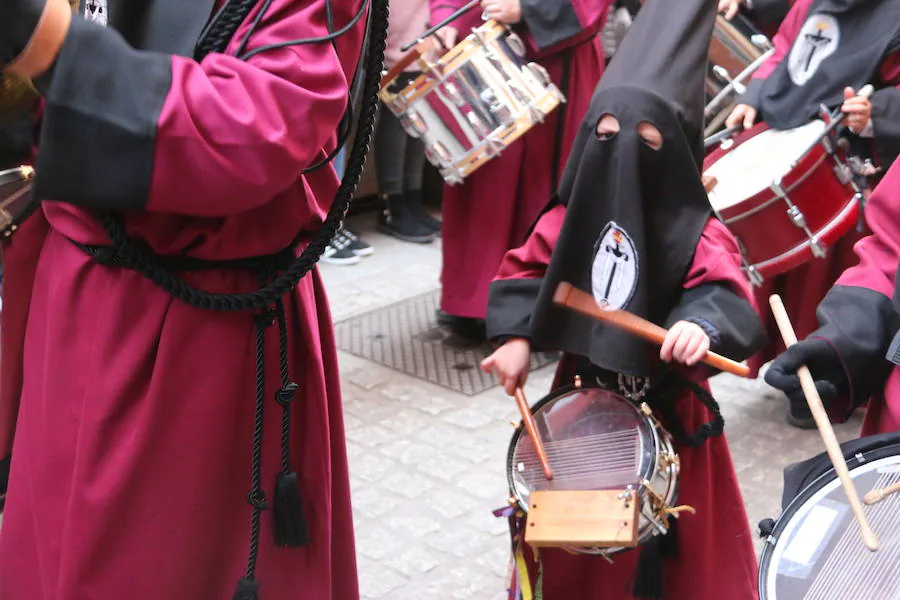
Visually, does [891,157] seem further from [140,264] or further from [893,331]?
[140,264]

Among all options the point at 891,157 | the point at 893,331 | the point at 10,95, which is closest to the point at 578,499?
the point at 893,331

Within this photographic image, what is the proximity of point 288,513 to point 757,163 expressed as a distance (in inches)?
90.7

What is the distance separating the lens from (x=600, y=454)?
2227 millimetres

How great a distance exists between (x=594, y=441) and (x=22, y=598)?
1132mm

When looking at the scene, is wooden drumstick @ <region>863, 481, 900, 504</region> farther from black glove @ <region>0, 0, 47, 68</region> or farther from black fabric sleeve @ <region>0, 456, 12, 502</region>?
black fabric sleeve @ <region>0, 456, 12, 502</region>

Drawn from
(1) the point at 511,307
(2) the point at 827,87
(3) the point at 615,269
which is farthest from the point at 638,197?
(2) the point at 827,87

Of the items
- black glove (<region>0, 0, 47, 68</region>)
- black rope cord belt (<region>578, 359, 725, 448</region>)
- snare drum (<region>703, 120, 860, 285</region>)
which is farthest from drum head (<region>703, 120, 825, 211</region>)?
black glove (<region>0, 0, 47, 68</region>)

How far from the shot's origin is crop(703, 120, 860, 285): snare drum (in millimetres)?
3346

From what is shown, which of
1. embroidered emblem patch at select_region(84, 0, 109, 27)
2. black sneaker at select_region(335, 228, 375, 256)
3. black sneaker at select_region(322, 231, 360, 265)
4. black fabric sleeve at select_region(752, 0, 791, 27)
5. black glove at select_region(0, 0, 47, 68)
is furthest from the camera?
black sneaker at select_region(335, 228, 375, 256)

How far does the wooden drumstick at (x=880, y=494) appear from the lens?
4.82 feet

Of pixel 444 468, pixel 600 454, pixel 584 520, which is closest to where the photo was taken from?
pixel 584 520

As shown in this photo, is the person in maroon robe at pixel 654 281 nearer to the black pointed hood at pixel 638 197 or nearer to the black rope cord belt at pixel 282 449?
the black pointed hood at pixel 638 197

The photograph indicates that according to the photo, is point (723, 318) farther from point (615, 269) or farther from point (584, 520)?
point (584, 520)

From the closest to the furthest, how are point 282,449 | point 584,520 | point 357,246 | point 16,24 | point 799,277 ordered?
point 16,24 → point 282,449 → point 584,520 → point 799,277 → point 357,246
